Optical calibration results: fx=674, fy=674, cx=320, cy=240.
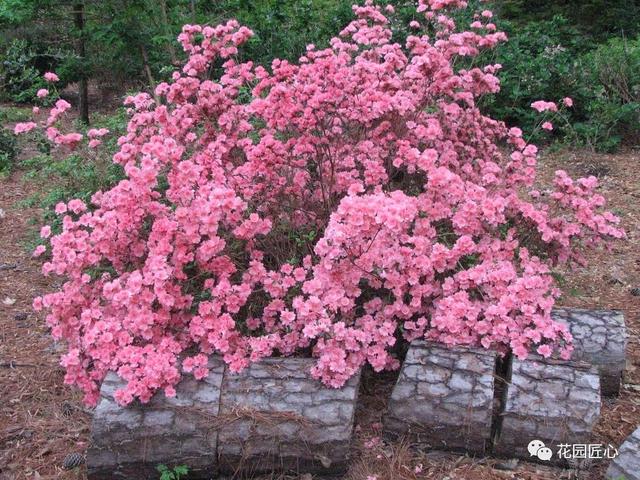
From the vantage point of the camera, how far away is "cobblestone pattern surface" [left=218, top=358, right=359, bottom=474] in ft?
8.06

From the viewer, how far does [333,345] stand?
261cm

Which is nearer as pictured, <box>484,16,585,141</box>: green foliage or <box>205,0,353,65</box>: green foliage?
<box>484,16,585,141</box>: green foliage

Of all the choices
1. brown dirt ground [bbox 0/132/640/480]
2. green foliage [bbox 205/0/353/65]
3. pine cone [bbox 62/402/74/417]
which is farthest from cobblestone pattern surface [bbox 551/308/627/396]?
green foliage [bbox 205/0/353/65]

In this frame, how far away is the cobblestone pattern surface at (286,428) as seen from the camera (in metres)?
2.46

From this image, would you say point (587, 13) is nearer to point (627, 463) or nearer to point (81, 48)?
point (81, 48)

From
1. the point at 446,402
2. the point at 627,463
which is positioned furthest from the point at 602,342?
the point at 446,402

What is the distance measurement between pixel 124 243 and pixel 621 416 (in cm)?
220

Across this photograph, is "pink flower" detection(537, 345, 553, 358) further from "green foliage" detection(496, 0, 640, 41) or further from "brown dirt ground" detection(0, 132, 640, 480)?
"green foliage" detection(496, 0, 640, 41)

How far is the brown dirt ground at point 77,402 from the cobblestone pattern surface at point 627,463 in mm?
145

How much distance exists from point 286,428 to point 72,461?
90cm

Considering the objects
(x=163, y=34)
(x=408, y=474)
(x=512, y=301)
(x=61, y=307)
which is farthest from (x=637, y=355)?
(x=163, y=34)

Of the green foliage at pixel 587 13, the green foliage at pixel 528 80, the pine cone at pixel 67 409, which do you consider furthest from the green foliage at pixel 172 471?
the green foliage at pixel 587 13

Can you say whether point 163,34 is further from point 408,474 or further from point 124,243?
point 408,474

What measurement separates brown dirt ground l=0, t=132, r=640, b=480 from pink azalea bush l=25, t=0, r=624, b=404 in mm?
255
